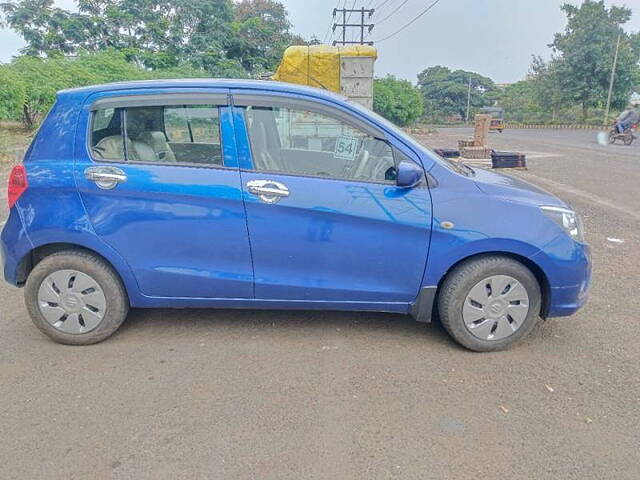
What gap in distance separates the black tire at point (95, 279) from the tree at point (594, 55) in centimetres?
4295

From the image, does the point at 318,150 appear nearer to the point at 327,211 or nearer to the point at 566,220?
the point at 327,211

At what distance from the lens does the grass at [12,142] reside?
12.8m

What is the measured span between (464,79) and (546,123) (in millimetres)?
22637

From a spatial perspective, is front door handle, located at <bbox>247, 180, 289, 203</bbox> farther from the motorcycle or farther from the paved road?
the motorcycle

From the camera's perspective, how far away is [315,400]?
103 inches

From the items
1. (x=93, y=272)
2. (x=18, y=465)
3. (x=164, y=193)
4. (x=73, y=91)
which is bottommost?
(x=18, y=465)

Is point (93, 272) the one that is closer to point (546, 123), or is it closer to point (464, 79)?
point (546, 123)

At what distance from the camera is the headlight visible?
3043 millimetres

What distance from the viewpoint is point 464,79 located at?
6394 cm

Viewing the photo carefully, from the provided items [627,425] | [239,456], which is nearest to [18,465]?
[239,456]

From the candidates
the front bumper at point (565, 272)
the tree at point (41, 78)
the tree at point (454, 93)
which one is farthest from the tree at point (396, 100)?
the tree at point (454, 93)

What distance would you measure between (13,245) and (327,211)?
87.0 inches

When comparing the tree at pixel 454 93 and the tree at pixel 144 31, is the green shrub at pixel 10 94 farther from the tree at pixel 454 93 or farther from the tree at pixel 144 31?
the tree at pixel 454 93

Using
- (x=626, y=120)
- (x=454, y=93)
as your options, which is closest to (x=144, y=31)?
(x=626, y=120)
